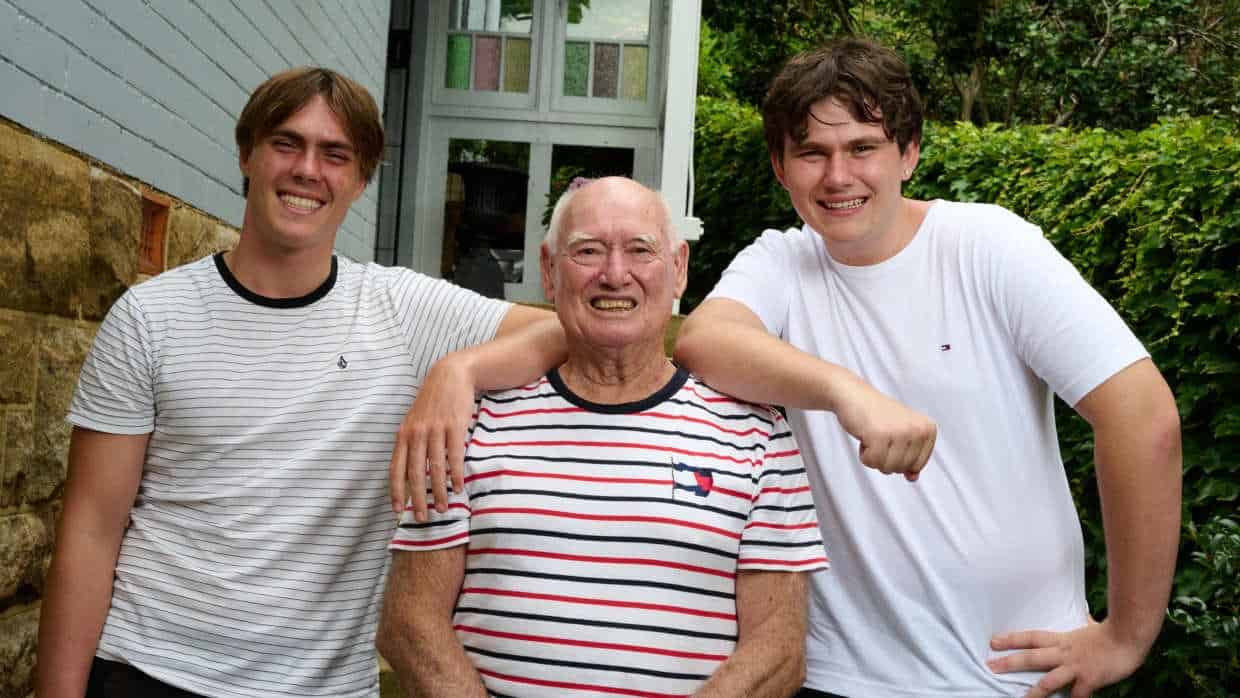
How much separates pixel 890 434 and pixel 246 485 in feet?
3.47

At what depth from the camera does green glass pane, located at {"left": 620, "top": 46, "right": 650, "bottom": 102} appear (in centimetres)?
934

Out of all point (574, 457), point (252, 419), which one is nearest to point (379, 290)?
point (252, 419)

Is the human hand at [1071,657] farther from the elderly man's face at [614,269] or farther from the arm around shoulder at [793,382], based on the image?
the elderly man's face at [614,269]

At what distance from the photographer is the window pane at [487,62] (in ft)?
31.0

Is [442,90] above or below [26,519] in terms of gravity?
above

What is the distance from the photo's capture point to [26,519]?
2.70 meters

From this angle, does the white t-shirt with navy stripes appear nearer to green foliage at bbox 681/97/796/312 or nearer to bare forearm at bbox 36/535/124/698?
bare forearm at bbox 36/535/124/698

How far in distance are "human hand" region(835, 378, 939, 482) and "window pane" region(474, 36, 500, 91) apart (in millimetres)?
8160

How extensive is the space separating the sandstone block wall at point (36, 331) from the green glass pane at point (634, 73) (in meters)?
6.60

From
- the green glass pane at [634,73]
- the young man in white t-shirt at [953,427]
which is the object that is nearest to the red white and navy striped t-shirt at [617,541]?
the young man in white t-shirt at [953,427]

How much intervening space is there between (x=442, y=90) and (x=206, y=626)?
7902 mm

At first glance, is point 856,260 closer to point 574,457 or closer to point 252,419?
point 574,457

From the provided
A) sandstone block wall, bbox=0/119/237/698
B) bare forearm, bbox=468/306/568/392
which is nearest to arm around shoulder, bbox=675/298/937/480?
bare forearm, bbox=468/306/568/392

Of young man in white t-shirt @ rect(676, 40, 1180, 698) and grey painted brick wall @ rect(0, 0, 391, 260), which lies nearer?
young man in white t-shirt @ rect(676, 40, 1180, 698)
